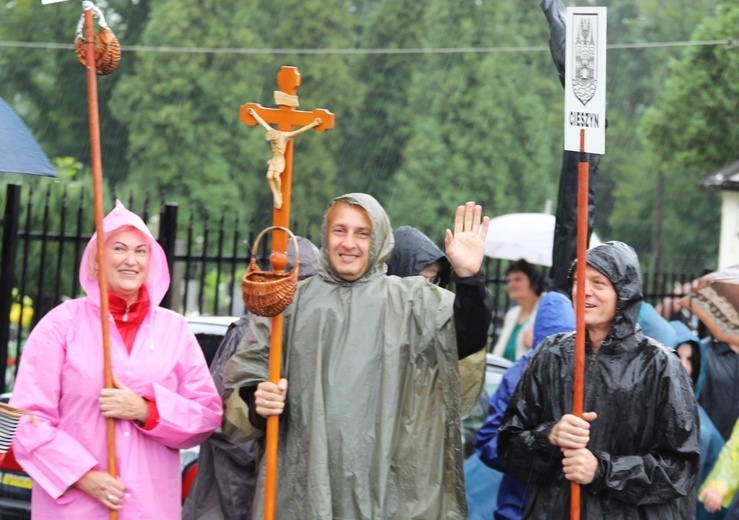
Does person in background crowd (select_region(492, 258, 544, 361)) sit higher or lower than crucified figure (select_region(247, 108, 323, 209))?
lower

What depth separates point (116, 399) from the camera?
16.2 ft

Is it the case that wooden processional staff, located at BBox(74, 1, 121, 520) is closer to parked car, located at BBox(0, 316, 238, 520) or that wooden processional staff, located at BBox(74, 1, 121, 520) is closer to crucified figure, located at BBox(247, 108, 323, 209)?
crucified figure, located at BBox(247, 108, 323, 209)

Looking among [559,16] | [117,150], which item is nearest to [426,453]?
[559,16]

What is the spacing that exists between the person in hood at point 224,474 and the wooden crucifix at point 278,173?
802 mm

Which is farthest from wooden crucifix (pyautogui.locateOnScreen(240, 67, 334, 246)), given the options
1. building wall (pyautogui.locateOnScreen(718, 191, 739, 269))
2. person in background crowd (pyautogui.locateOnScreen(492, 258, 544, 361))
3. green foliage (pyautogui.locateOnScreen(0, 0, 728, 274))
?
green foliage (pyautogui.locateOnScreen(0, 0, 728, 274))

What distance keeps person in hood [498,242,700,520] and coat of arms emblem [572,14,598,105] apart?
0.62 metres

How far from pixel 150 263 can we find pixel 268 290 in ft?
2.93

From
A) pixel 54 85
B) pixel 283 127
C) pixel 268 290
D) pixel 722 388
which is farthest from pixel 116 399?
pixel 54 85

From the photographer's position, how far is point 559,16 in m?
7.04

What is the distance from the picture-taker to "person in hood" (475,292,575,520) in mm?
A: 5984

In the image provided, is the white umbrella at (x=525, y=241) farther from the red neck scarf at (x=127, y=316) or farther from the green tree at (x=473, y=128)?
the green tree at (x=473, y=128)

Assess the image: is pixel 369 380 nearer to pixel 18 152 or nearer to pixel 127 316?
pixel 127 316

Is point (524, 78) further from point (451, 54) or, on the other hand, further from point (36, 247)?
point (36, 247)

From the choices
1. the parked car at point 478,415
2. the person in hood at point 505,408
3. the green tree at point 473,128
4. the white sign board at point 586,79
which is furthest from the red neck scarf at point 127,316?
the green tree at point 473,128
